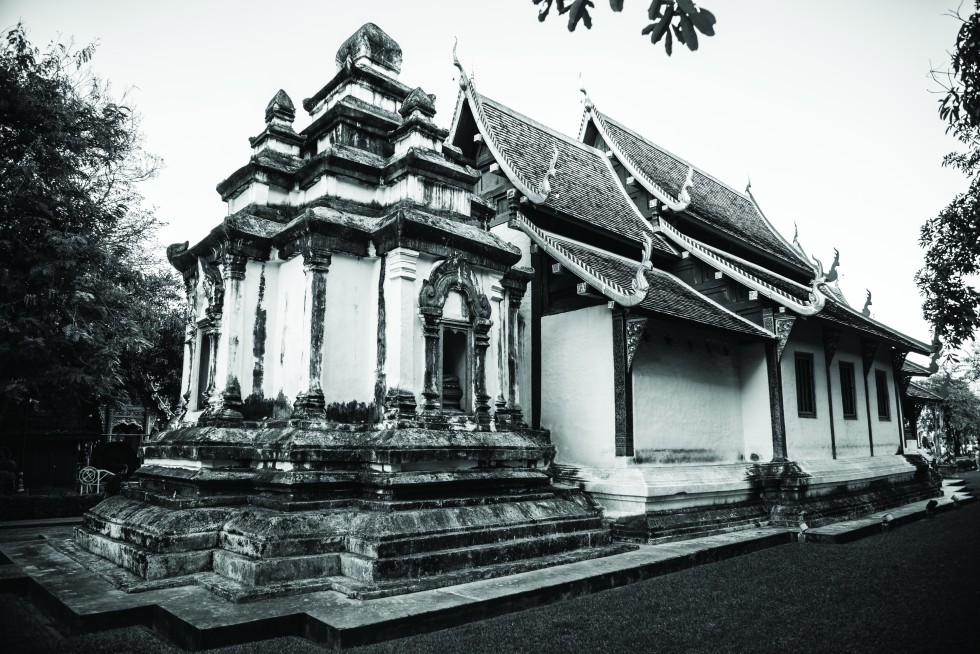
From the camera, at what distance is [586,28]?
3.66 m

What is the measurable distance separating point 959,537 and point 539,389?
696 cm

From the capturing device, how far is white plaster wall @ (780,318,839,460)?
13.2 metres

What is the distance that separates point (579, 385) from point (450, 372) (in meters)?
2.77

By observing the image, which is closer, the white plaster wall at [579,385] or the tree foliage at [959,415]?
the white plaster wall at [579,385]

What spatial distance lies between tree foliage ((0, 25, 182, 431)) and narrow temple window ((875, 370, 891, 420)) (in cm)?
1771

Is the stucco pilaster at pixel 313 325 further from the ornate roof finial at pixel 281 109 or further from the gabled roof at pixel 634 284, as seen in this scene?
the gabled roof at pixel 634 284

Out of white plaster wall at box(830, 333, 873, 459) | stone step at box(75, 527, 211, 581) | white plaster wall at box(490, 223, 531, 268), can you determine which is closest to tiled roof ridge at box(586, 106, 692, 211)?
white plaster wall at box(490, 223, 531, 268)

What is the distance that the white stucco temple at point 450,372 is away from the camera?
7305 mm

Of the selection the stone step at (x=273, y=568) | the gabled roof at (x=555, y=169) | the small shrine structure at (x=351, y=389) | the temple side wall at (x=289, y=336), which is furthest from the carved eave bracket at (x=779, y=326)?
the stone step at (x=273, y=568)

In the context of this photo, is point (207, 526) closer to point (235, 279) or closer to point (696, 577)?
point (235, 279)

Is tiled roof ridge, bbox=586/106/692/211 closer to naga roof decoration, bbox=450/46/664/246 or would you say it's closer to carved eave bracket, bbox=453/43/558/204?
naga roof decoration, bbox=450/46/664/246

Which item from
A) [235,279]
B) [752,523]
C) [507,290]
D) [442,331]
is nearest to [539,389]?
[507,290]

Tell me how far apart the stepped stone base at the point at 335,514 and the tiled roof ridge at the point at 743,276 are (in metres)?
5.88

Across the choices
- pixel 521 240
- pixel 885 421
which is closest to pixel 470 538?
pixel 521 240
